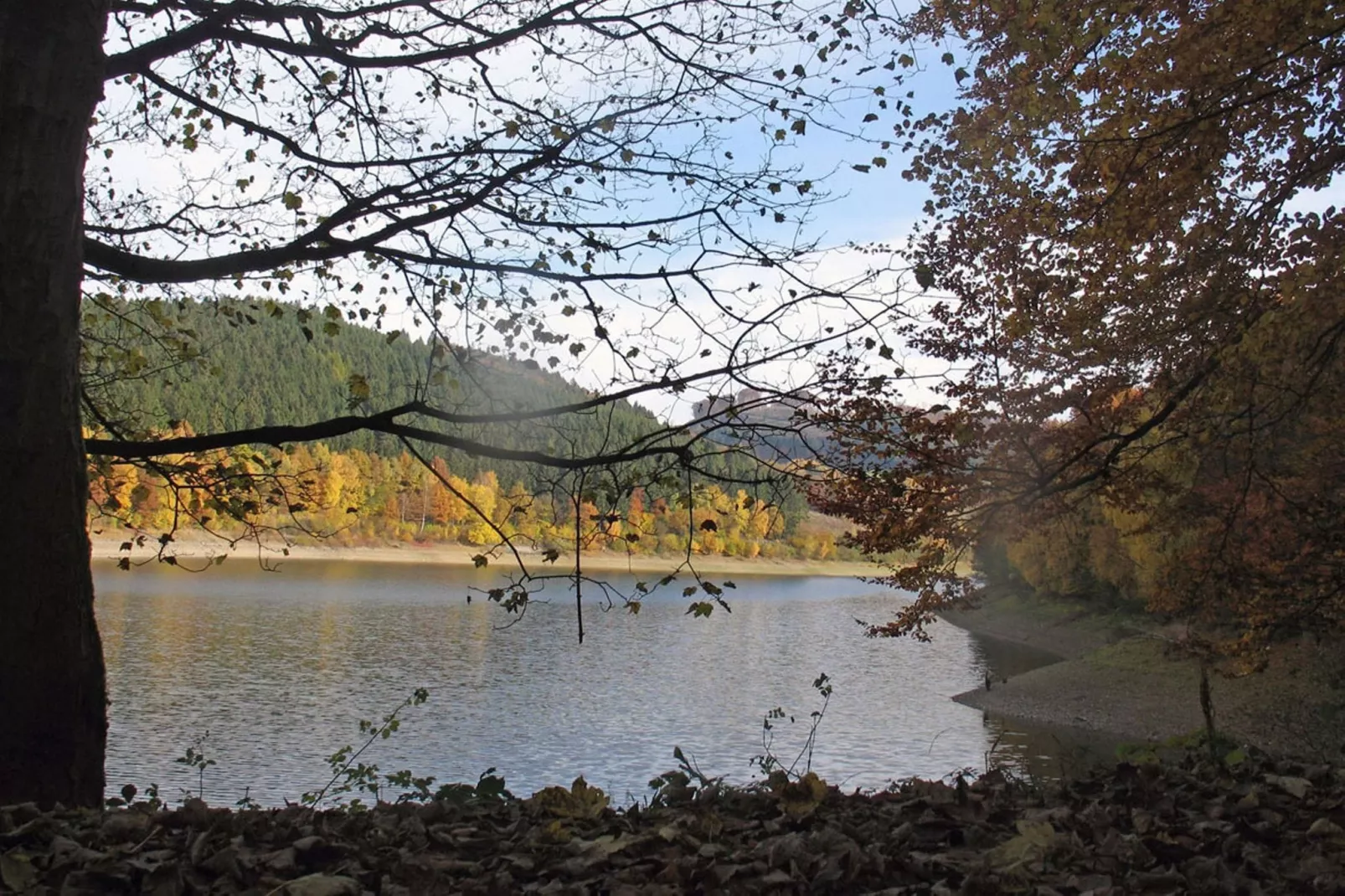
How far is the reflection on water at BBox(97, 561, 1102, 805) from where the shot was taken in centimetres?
2005

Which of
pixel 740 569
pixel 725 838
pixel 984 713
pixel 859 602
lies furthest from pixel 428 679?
pixel 740 569

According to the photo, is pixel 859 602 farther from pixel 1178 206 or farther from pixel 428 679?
pixel 1178 206

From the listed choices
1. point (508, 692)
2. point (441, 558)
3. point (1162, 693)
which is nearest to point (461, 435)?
point (508, 692)

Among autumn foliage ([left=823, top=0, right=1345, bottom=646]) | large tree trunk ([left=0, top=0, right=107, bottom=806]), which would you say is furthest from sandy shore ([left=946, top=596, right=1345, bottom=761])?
large tree trunk ([left=0, top=0, right=107, bottom=806])

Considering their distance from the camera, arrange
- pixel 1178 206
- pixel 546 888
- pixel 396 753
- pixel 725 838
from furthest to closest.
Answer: pixel 396 753 → pixel 1178 206 → pixel 725 838 → pixel 546 888

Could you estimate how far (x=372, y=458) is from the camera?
292 feet

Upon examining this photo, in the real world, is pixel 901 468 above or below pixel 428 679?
above

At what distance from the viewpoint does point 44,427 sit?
4.56m

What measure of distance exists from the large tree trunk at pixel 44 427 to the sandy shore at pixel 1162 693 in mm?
14238

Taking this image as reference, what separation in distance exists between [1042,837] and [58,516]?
13.4 feet

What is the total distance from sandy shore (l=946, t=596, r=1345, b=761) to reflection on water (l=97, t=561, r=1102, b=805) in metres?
2.33

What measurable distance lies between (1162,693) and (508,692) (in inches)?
692

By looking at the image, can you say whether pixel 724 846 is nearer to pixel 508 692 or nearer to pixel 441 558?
pixel 508 692

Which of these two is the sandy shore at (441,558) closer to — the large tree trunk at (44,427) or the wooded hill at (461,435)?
the wooded hill at (461,435)
